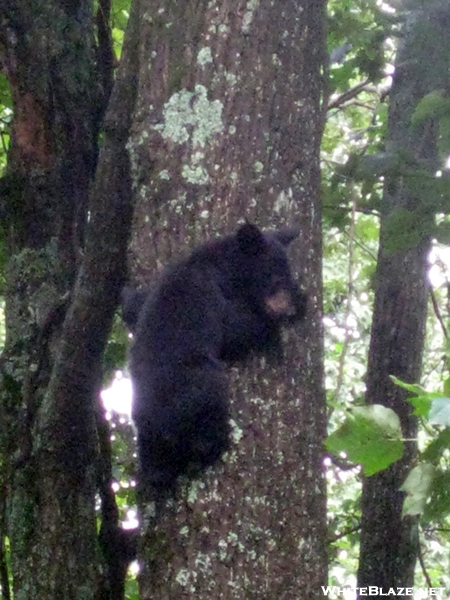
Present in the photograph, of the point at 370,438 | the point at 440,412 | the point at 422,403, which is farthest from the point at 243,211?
the point at 440,412

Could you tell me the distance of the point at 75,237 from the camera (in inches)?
109

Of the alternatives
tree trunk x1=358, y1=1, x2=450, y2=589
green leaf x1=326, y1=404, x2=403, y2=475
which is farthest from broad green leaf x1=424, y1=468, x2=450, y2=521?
tree trunk x1=358, y1=1, x2=450, y2=589

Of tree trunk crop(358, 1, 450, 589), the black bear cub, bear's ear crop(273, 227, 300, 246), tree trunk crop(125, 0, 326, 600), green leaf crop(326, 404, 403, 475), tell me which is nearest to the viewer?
green leaf crop(326, 404, 403, 475)

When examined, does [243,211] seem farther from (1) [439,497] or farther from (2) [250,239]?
(1) [439,497]

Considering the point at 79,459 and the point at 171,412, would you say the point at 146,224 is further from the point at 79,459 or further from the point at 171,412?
the point at 79,459

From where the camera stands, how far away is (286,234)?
2.11 meters

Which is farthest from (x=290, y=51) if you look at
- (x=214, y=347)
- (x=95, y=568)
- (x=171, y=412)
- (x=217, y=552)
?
(x=95, y=568)

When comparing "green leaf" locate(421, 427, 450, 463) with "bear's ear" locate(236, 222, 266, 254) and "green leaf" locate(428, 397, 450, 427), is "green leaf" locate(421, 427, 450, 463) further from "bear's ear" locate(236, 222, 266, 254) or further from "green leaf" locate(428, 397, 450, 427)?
"bear's ear" locate(236, 222, 266, 254)

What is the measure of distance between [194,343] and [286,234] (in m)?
0.39

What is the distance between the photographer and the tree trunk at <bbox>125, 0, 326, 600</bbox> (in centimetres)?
178

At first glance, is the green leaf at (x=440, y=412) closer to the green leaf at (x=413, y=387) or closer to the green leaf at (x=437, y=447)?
the green leaf at (x=413, y=387)

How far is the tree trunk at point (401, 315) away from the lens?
9.41 ft

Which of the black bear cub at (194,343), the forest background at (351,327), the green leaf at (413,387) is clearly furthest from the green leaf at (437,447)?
the black bear cub at (194,343)

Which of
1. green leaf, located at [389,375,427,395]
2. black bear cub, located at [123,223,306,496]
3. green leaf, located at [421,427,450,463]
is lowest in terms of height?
green leaf, located at [421,427,450,463]
